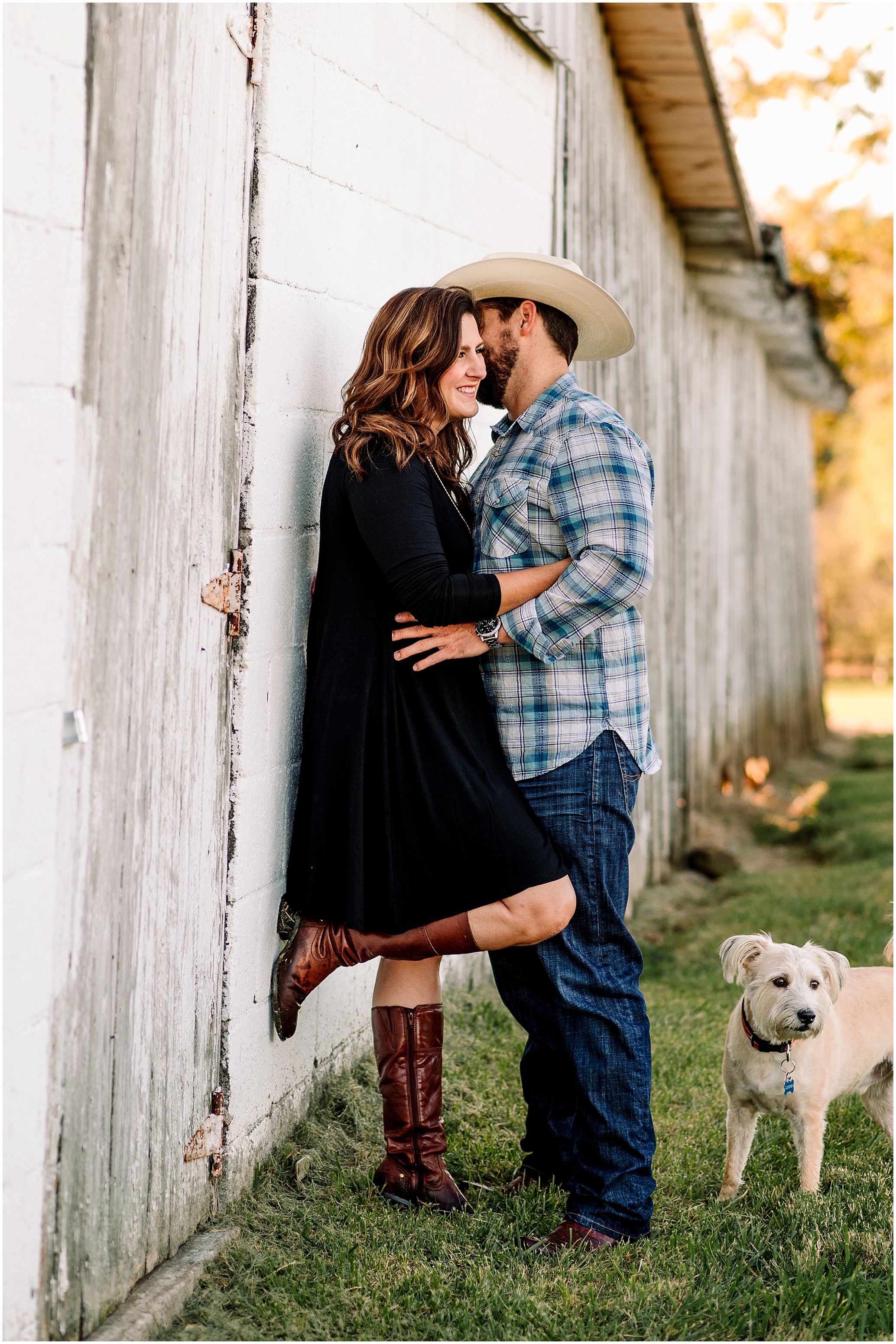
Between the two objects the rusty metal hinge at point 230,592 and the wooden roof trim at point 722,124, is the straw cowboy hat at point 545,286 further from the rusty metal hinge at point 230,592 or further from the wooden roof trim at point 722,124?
the wooden roof trim at point 722,124

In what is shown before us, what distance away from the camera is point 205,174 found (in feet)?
9.07

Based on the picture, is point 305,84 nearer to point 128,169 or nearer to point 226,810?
point 128,169

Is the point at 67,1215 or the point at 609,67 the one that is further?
the point at 609,67

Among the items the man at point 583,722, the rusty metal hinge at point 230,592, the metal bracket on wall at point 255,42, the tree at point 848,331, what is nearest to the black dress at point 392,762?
the man at point 583,722

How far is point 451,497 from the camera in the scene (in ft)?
10.5

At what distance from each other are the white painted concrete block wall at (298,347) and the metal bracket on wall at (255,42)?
0.12ft

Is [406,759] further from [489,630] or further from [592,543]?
[592,543]

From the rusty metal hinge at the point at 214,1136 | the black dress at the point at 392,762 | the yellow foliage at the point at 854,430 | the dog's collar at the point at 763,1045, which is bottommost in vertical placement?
the rusty metal hinge at the point at 214,1136

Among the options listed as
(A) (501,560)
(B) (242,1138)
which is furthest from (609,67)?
(B) (242,1138)

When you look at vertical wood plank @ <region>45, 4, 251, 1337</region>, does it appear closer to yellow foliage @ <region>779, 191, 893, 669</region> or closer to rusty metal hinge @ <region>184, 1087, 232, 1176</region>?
rusty metal hinge @ <region>184, 1087, 232, 1176</region>

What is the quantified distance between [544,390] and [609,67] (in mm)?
4179

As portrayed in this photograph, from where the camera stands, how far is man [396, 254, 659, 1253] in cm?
306

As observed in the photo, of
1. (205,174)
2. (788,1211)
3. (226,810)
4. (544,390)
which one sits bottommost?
(788,1211)

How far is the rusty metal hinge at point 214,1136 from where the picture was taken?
294 cm
